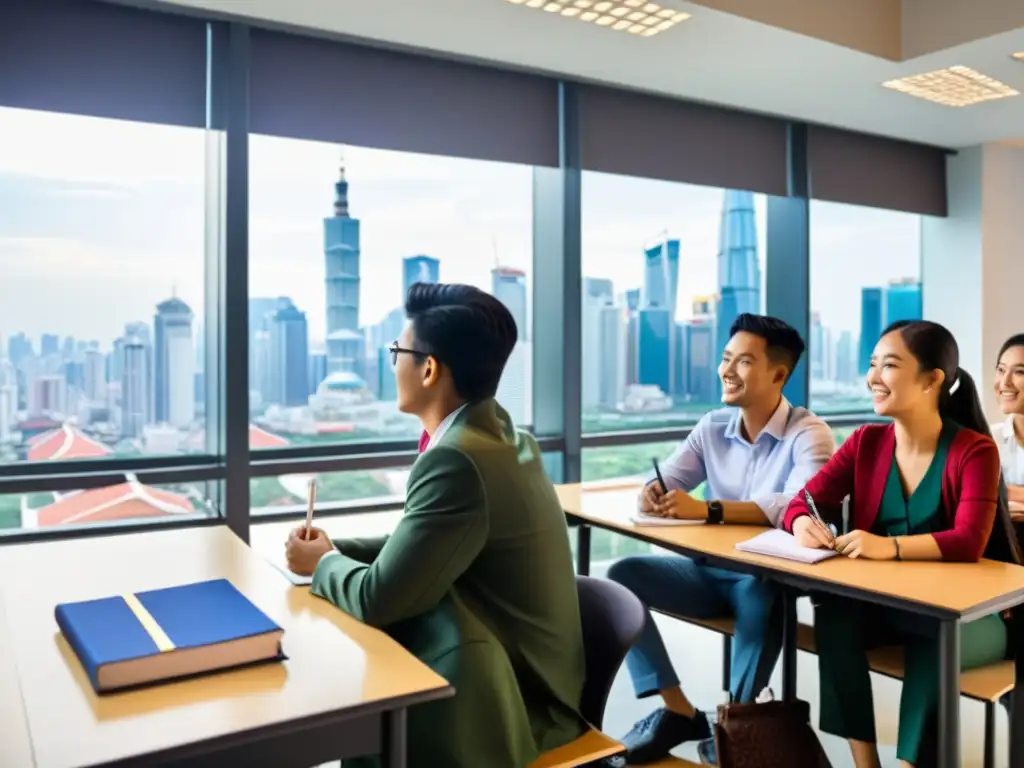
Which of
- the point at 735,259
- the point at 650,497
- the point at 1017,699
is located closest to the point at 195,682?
the point at 650,497

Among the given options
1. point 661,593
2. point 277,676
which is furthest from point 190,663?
point 661,593

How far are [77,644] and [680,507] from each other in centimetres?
171

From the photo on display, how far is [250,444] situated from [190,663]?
7.66ft

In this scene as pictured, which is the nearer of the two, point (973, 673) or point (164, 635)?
point (164, 635)

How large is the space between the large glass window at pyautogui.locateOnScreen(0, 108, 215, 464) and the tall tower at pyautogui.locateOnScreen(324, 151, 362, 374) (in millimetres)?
521

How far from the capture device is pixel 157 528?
129 inches

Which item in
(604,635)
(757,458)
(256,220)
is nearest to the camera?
(604,635)

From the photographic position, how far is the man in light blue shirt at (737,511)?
2424 millimetres

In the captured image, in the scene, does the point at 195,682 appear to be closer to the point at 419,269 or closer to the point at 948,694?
the point at 948,694

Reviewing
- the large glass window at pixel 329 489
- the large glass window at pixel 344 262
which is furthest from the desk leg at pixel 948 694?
the large glass window at pixel 344 262

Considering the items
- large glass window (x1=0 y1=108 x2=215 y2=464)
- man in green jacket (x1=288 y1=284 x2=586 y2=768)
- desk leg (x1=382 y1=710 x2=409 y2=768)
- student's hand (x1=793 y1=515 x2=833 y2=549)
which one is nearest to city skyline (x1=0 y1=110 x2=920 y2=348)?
large glass window (x1=0 y1=108 x2=215 y2=464)

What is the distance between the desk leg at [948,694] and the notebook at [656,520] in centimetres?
84

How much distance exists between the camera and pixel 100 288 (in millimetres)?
3260

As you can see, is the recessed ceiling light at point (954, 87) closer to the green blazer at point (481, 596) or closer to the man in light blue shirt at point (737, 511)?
the man in light blue shirt at point (737, 511)
